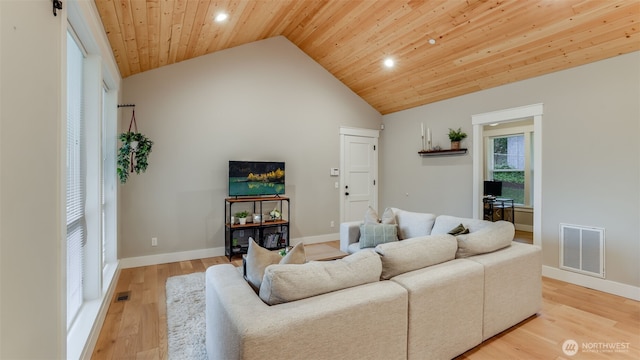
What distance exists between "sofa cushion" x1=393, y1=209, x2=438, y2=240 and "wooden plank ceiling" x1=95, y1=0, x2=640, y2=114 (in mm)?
2295

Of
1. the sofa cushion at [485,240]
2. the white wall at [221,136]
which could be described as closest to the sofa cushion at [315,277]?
the sofa cushion at [485,240]

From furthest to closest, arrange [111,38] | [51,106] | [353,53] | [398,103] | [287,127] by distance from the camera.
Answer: [398,103] < [287,127] < [353,53] < [111,38] < [51,106]

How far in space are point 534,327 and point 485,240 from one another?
912mm

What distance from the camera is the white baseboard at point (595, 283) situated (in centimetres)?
317

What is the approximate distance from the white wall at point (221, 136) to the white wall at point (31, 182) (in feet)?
9.23

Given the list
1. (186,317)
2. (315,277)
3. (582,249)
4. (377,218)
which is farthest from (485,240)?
(186,317)

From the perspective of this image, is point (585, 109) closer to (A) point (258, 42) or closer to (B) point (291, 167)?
(B) point (291, 167)

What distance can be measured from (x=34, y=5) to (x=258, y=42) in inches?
161

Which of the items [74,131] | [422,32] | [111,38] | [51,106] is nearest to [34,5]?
[51,106]

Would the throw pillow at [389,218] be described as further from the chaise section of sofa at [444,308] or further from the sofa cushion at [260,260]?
the sofa cushion at [260,260]

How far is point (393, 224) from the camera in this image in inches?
142

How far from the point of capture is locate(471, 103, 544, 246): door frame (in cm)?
389

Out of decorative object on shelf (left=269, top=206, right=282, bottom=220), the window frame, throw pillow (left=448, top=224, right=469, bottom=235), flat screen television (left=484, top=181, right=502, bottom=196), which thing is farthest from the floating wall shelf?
decorative object on shelf (left=269, top=206, right=282, bottom=220)

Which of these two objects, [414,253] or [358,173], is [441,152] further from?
[414,253]
